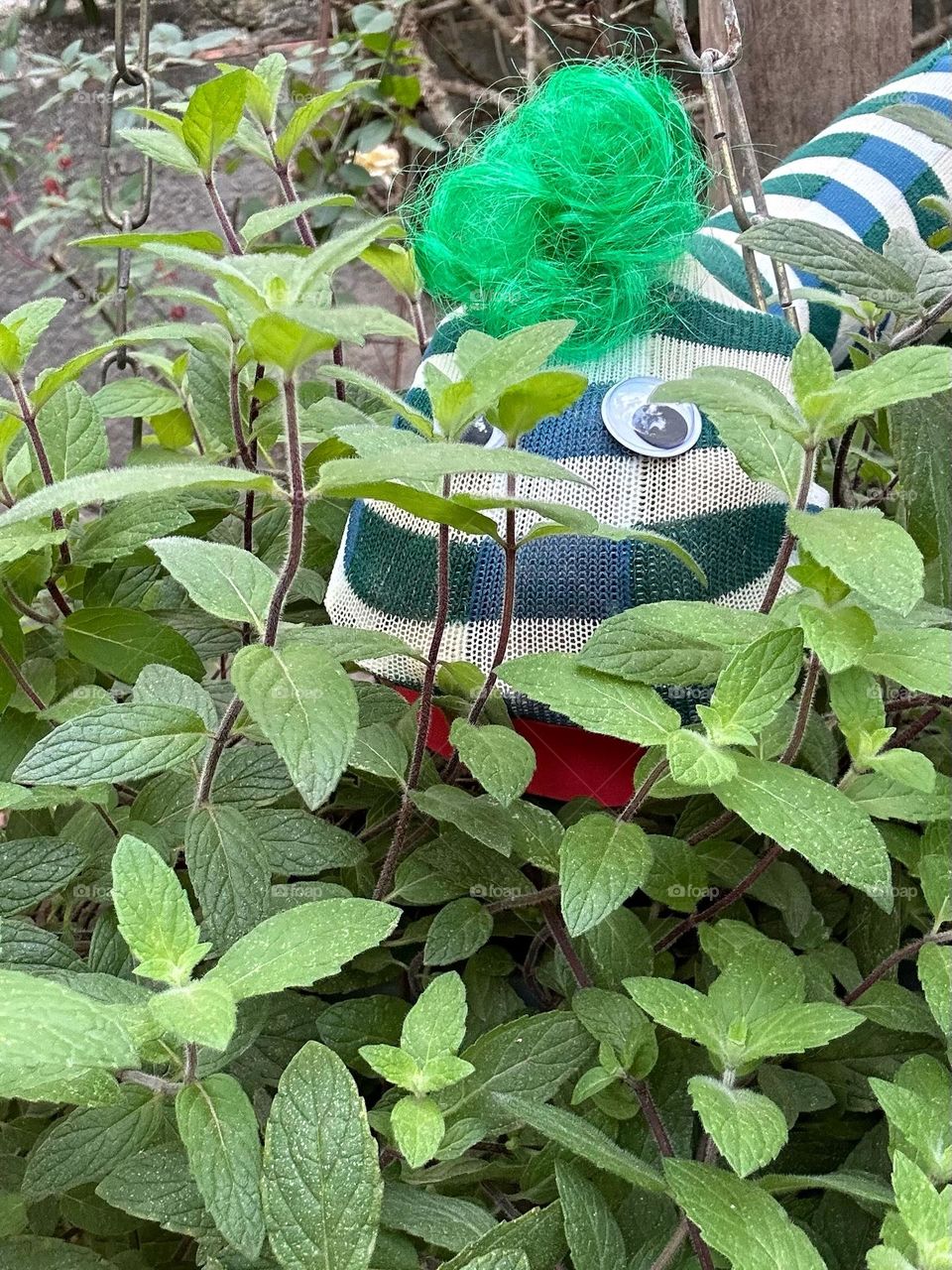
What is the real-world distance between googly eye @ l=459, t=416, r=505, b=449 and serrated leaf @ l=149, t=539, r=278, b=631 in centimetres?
14

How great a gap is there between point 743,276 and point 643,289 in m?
0.13

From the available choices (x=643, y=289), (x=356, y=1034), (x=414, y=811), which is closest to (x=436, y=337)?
(x=643, y=289)

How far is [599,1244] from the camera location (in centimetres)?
40

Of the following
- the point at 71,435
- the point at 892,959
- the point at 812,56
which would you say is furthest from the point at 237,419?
the point at 812,56

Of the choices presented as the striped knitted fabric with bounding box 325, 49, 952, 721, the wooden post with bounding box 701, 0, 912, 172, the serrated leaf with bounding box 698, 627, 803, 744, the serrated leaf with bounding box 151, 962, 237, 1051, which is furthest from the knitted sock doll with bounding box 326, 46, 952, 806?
the wooden post with bounding box 701, 0, 912, 172

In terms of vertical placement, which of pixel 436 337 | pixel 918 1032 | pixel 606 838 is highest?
pixel 436 337

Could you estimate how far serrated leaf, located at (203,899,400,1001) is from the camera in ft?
1.20

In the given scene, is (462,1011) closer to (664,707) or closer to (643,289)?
(664,707)

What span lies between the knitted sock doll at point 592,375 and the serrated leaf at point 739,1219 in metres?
0.20

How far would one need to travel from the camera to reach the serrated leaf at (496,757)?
429 mm

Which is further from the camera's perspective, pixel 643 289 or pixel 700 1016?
pixel 643 289

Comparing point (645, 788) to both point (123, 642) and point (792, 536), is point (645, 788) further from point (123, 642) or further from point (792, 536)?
point (123, 642)

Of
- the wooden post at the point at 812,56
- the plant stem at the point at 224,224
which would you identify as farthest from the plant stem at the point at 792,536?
the wooden post at the point at 812,56

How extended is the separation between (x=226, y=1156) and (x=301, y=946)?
2.8 inches
